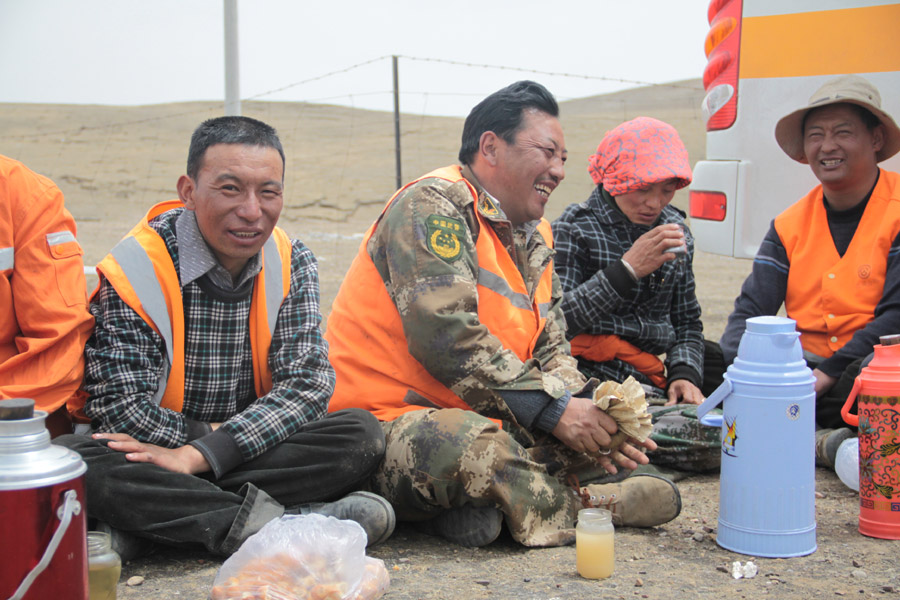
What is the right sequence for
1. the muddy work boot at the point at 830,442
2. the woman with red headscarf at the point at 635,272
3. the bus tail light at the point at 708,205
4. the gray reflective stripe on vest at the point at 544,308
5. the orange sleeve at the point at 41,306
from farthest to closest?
1. the bus tail light at the point at 708,205
2. the woman with red headscarf at the point at 635,272
3. the muddy work boot at the point at 830,442
4. the gray reflective stripe on vest at the point at 544,308
5. the orange sleeve at the point at 41,306

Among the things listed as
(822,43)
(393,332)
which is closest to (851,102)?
(822,43)

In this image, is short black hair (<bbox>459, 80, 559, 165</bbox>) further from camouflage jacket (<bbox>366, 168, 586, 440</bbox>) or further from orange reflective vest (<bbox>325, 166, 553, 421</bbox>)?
camouflage jacket (<bbox>366, 168, 586, 440</bbox>)

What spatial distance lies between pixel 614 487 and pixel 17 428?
203 centimetres

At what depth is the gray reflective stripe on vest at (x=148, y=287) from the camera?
2.78 m

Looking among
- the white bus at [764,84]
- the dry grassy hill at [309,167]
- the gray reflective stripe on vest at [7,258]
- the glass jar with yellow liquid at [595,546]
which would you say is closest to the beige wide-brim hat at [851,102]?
the white bus at [764,84]

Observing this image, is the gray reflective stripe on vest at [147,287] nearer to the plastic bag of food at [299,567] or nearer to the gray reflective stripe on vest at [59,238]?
the gray reflective stripe on vest at [59,238]

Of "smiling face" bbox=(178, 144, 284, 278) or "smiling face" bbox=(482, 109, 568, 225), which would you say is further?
"smiling face" bbox=(482, 109, 568, 225)

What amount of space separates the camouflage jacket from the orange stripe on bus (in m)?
2.64

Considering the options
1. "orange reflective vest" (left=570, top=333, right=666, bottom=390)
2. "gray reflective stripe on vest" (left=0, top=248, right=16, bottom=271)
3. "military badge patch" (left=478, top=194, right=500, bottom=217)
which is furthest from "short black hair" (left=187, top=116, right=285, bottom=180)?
"orange reflective vest" (left=570, top=333, right=666, bottom=390)

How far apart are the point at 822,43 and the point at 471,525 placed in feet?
11.2

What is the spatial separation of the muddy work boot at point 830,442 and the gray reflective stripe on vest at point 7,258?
126 inches

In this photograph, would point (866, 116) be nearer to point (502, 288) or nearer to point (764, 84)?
point (764, 84)

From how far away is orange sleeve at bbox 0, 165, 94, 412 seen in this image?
2684 millimetres

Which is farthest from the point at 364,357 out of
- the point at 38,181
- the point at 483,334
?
the point at 38,181
